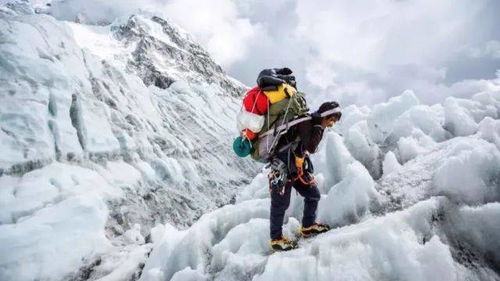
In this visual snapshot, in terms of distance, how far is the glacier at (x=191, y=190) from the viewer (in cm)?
401

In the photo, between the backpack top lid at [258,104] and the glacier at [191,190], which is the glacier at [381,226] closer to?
the glacier at [191,190]

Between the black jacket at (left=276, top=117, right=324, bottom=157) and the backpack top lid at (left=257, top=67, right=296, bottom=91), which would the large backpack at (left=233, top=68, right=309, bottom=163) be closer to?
the backpack top lid at (left=257, top=67, right=296, bottom=91)

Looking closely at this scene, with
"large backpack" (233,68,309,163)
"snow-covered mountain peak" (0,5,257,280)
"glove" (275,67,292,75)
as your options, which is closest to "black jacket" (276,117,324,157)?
"large backpack" (233,68,309,163)

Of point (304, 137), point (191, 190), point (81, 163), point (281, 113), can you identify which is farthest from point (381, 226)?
point (191, 190)

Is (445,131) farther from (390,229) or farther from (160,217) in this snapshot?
(160,217)

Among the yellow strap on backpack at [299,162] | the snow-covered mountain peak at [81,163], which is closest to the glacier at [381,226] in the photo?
the yellow strap on backpack at [299,162]

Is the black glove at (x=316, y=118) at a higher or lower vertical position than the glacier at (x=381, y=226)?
higher

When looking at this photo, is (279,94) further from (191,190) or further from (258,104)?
(191,190)

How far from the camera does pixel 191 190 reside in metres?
38.0

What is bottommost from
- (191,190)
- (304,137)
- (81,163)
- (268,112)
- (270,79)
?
(304,137)

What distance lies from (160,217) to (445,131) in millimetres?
24144

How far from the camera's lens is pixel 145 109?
136 feet

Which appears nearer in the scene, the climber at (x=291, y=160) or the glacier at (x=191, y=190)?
the glacier at (x=191, y=190)

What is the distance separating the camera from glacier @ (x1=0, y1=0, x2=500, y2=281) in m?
4.01
